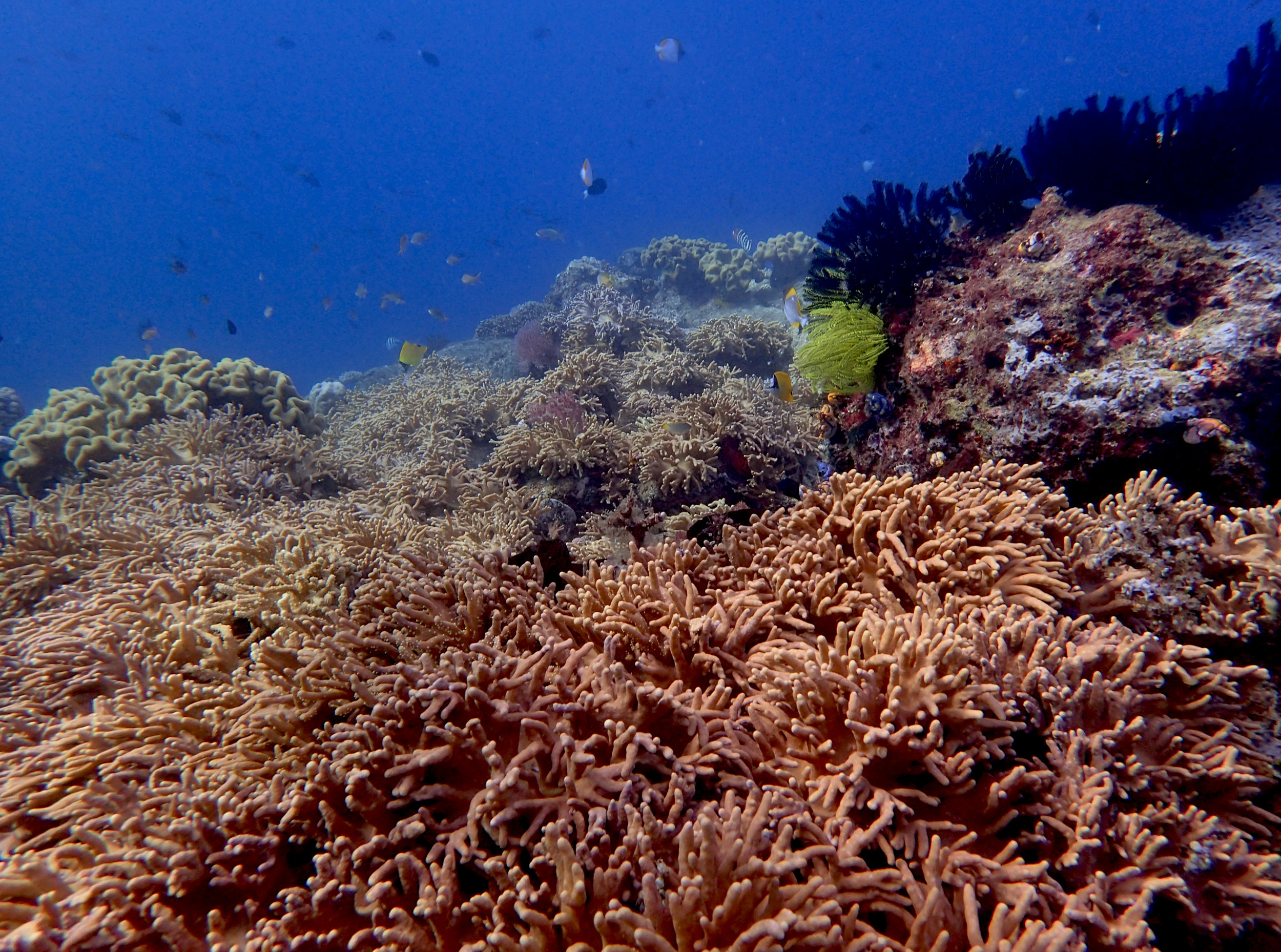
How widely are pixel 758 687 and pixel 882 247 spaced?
433cm

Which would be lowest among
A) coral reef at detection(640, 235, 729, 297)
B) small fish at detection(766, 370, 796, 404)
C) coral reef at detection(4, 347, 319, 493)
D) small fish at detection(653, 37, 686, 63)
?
small fish at detection(766, 370, 796, 404)

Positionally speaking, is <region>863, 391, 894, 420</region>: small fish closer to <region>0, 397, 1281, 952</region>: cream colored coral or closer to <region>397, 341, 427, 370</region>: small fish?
<region>0, 397, 1281, 952</region>: cream colored coral

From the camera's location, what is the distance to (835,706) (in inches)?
87.0

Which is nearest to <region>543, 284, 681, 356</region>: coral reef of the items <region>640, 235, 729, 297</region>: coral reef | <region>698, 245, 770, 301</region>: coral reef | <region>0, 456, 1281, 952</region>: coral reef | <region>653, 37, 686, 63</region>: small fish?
<region>698, 245, 770, 301</region>: coral reef

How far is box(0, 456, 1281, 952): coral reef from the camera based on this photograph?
6.01 ft

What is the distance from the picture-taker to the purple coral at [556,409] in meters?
6.72

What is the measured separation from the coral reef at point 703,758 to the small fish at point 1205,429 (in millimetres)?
528

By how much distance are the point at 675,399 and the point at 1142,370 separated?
16.8 ft

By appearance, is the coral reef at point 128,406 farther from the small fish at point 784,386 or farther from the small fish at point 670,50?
the small fish at point 670,50

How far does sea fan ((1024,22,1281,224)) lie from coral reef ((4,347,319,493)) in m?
10.5

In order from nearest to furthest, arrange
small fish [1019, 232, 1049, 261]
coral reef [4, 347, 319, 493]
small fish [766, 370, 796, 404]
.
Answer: small fish [1019, 232, 1049, 261]
small fish [766, 370, 796, 404]
coral reef [4, 347, 319, 493]

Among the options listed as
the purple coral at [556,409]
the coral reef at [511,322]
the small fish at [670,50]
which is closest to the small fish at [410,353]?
the coral reef at [511,322]

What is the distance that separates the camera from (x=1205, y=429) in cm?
326

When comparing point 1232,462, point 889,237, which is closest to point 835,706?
point 1232,462
